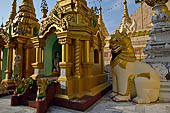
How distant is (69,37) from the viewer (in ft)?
13.5

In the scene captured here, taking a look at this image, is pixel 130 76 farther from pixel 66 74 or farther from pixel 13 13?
pixel 13 13

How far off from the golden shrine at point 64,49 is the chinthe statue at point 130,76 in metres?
0.99

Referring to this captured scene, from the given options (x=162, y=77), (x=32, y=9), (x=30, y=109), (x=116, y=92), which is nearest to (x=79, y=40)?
(x=116, y=92)

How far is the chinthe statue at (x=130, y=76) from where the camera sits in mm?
3899

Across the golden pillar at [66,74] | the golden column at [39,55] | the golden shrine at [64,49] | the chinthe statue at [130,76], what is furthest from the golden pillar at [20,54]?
the chinthe statue at [130,76]

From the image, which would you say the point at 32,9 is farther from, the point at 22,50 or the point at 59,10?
the point at 59,10

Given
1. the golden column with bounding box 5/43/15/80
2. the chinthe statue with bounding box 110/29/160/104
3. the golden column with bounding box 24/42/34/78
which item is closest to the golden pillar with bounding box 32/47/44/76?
the golden column with bounding box 24/42/34/78

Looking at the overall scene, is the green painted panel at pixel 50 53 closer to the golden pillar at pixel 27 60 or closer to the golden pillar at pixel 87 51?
the golden pillar at pixel 87 51

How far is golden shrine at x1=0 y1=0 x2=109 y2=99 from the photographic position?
13.3ft

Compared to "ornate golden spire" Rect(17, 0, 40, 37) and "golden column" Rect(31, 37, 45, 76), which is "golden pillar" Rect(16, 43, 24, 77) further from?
"golden column" Rect(31, 37, 45, 76)

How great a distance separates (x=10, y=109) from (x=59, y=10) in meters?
4.27

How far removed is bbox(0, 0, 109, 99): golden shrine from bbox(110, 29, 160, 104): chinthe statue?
0.99 m

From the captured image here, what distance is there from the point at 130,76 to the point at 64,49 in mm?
2736

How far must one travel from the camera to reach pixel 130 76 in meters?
4.14
